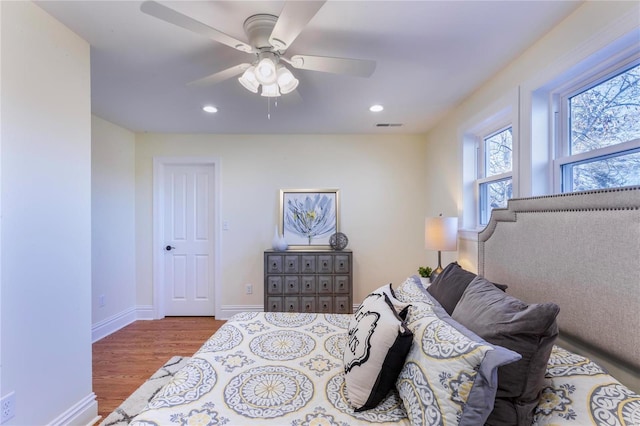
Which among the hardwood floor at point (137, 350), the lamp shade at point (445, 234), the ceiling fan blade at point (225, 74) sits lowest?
the hardwood floor at point (137, 350)

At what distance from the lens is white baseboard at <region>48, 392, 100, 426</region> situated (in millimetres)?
1583

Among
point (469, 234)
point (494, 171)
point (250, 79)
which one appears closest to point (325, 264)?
point (469, 234)

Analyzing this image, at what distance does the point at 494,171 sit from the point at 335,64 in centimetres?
182

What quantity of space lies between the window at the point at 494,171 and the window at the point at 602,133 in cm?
51

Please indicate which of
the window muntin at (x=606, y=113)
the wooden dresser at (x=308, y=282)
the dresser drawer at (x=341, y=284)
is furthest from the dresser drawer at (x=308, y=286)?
the window muntin at (x=606, y=113)

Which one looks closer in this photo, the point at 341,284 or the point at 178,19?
the point at 178,19

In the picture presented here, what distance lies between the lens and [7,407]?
4.32 feet

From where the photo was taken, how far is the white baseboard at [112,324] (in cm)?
293

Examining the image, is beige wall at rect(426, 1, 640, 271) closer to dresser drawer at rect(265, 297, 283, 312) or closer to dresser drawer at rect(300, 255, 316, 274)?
dresser drawer at rect(300, 255, 316, 274)

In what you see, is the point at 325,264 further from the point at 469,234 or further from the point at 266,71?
the point at 266,71

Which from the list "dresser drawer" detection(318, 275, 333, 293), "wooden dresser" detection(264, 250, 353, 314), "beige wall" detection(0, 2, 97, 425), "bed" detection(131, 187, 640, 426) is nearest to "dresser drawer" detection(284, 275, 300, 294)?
"wooden dresser" detection(264, 250, 353, 314)

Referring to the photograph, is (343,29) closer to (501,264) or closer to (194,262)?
(501,264)

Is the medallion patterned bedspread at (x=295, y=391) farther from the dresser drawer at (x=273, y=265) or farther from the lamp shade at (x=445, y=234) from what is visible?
the dresser drawer at (x=273, y=265)

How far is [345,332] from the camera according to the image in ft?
5.50
